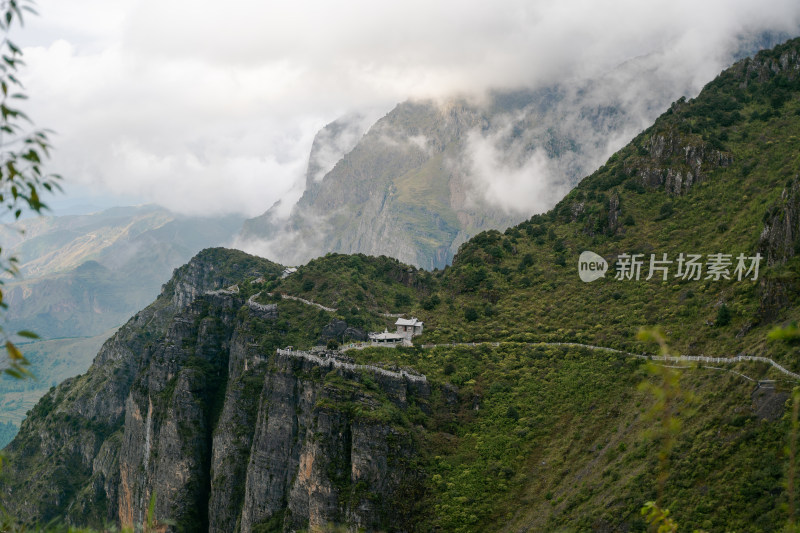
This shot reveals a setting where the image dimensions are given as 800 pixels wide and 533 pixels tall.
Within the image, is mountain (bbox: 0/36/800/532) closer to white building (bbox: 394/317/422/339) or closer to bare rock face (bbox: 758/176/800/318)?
bare rock face (bbox: 758/176/800/318)

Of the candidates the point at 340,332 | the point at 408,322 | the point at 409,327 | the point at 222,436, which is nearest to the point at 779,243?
the point at 408,322

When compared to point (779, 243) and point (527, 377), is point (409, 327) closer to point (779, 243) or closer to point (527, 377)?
point (527, 377)

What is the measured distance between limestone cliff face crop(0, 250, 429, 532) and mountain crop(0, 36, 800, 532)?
1.14 feet

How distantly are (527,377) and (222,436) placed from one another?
149 ft

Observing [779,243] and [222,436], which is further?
[222,436]

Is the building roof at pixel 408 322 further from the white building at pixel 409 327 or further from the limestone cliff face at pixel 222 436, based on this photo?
the limestone cliff face at pixel 222 436

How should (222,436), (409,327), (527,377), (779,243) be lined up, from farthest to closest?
(222,436)
(409,327)
(527,377)
(779,243)

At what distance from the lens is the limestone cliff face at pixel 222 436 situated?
65.5 m

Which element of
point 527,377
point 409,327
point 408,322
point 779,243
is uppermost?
point 779,243

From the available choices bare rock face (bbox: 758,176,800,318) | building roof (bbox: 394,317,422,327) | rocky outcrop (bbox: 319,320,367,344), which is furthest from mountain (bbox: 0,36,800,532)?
building roof (bbox: 394,317,422,327)

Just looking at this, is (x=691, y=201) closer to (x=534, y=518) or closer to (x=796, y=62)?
(x=796, y=62)

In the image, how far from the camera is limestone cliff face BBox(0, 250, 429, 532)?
65.5 metres

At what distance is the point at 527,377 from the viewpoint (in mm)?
74562

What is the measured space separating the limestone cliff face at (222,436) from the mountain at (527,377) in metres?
0.35
